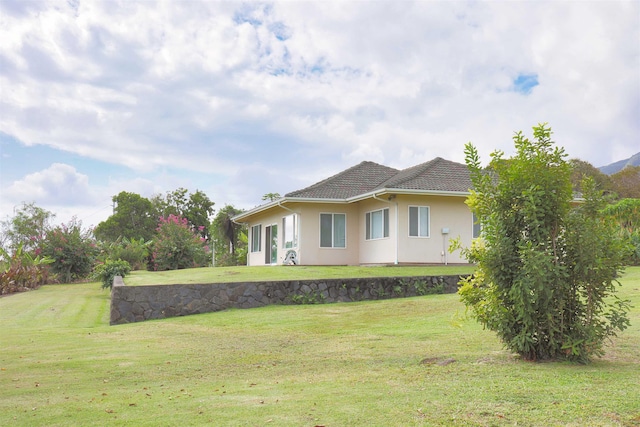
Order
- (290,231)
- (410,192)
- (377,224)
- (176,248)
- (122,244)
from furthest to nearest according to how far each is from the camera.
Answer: (122,244)
(176,248)
(290,231)
(377,224)
(410,192)

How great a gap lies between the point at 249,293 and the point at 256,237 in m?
14.9

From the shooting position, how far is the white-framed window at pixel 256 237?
98.2 ft

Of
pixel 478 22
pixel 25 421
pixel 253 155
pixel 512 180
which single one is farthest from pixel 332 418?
pixel 253 155

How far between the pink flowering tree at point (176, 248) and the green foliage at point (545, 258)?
2438cm

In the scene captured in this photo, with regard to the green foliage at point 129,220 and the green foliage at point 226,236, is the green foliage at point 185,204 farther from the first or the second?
the green foliage at point 226,236

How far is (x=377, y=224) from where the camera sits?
2345cm

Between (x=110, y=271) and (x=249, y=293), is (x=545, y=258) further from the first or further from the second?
(x=110, y=271)

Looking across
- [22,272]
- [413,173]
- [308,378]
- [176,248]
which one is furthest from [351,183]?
[308,378]

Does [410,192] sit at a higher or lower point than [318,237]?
higher

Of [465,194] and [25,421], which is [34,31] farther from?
[465,194]

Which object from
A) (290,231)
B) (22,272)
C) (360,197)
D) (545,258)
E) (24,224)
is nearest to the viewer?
(545,258)

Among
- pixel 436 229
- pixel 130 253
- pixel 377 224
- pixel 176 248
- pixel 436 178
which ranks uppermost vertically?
pixel 436 178

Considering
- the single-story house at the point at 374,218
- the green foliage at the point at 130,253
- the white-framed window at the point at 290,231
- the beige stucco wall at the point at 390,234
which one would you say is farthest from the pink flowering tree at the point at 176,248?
the white-framed window at the point at 290,231

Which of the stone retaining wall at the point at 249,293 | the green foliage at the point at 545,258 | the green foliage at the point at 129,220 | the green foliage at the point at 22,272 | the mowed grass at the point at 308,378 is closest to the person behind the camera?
the mowed grass at the point at 308,378
